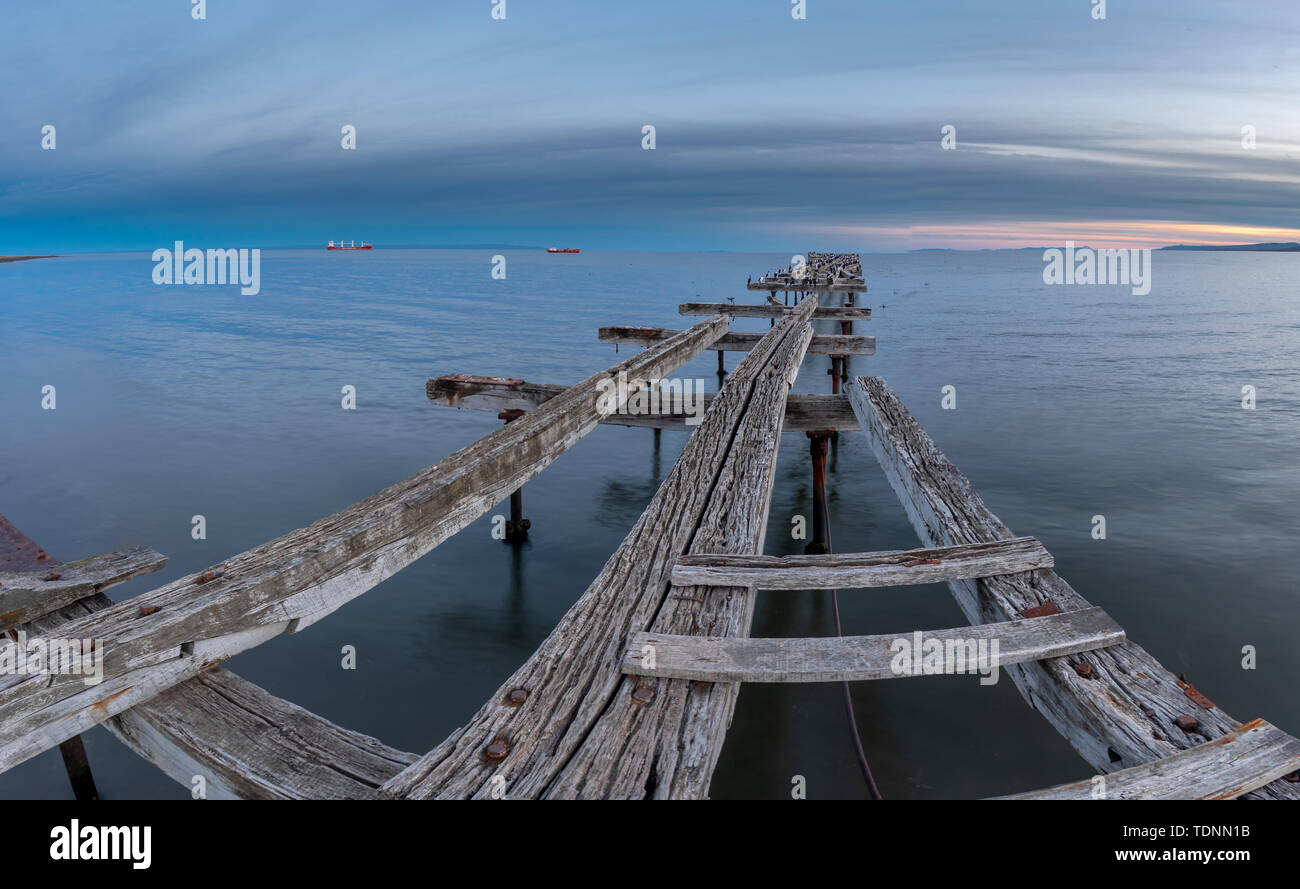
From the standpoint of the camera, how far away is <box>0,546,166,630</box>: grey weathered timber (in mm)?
3262

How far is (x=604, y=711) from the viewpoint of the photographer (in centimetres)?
261

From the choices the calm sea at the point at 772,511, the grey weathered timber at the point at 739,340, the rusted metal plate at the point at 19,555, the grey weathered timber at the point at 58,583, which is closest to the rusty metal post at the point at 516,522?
the calm sea at the point at 772,511

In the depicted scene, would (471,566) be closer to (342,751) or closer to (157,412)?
(342,751)

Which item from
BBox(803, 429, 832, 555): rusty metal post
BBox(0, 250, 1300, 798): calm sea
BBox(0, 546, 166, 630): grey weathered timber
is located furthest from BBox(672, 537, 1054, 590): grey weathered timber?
BBox(803, 429, 832, 555): rusty metal post

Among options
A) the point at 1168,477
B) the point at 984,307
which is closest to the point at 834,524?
the point at 1168,477

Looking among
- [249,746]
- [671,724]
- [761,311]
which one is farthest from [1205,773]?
[761,311]

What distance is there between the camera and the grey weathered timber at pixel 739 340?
12.5 m

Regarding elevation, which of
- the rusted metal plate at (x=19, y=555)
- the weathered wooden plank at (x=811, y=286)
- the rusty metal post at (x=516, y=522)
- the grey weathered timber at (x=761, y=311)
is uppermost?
the weathered wooden plank at (x=811, y=286)

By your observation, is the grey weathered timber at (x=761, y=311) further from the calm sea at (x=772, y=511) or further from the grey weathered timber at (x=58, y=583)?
the grey weathered timber at (x=58, y=583)

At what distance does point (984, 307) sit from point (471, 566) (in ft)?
162

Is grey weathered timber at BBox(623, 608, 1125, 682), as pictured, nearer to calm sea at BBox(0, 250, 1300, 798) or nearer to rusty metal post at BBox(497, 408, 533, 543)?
calm sea at BBox(0, 250, 1300, 798)

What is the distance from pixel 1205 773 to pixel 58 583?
441 centimetres

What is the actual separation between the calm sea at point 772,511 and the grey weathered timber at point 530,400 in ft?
5.58

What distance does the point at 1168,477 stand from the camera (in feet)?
40.8
